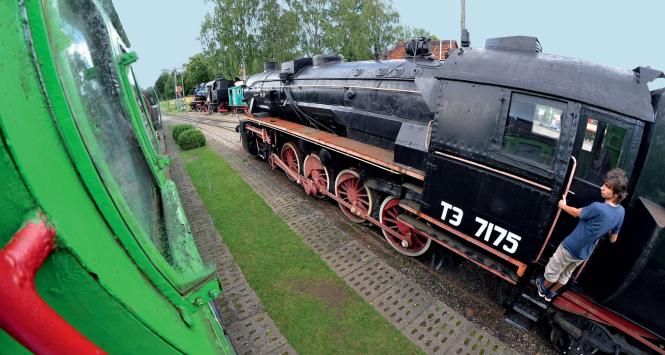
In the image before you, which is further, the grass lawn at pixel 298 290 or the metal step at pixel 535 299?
the grass lawn at pixel 298 290

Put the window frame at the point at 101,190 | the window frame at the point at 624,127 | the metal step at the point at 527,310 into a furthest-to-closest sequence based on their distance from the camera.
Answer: the metal step at the point at 527,310 → the window frame at the point at 624,127 → the window frame at the point at 101,190

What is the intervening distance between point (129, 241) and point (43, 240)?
13.6 inches

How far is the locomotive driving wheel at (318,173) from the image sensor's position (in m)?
6.66

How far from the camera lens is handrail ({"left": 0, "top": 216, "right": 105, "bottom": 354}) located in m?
0.59

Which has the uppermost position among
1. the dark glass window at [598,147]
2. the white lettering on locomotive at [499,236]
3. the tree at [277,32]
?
the tree at [277,32]

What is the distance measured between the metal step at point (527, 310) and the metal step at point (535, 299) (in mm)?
108

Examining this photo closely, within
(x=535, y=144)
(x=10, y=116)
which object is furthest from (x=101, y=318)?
(x=535, y=144)

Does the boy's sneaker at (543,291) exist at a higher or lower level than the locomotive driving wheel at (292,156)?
lower

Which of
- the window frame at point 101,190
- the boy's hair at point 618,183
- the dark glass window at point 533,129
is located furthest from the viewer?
the dark glass window at point 533,129

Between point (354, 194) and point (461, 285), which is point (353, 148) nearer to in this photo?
point (354, 194)

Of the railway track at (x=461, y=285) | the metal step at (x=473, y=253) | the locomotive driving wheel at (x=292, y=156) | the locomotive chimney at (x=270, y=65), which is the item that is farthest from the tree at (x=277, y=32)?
the metal step at (x=473, y=253)

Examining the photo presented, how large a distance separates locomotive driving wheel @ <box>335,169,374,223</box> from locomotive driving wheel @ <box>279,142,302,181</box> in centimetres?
161

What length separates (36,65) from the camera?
766 millimetres

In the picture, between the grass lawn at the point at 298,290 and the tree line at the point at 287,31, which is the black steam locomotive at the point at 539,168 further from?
the tree line at the point at 287,31
